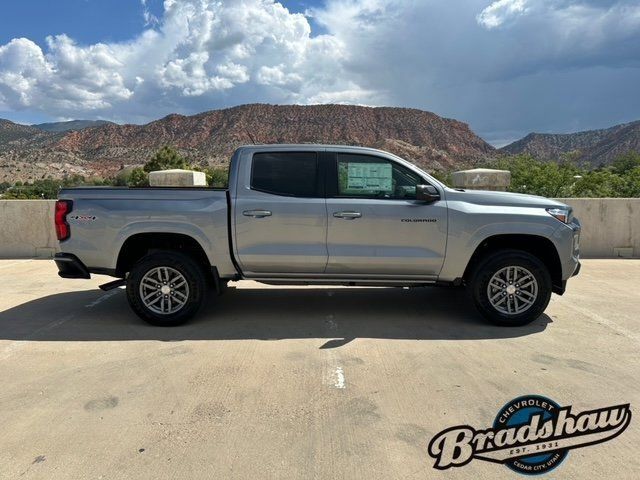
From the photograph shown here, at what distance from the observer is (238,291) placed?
6691 mm

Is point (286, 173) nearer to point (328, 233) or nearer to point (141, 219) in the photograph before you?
point (328, 233)

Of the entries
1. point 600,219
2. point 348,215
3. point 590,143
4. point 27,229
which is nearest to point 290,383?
point 348,215

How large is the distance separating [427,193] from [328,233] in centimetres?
109

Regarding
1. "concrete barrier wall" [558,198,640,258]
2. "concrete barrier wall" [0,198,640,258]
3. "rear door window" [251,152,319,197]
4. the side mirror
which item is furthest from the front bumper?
"concrete barrier wall" [558,198,640,258]

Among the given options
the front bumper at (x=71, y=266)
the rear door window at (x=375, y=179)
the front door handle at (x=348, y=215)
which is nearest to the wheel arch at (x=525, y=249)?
the rear door window at (x=375, y=179)

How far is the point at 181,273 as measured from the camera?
5.00 metres

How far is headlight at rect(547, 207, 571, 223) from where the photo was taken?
4961mm

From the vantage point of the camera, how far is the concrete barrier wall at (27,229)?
9.30 metres

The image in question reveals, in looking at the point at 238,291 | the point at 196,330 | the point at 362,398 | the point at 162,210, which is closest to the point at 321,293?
the point at 238,291

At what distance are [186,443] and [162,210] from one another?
2686mm

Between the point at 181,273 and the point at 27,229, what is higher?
the point at 27,229

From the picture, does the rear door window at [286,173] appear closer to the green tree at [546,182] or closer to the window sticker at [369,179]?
the window sticker at [369,179]

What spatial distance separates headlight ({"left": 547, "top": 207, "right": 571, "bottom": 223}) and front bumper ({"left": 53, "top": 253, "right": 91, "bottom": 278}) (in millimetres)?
4958

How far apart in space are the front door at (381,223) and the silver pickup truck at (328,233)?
0.01 meters
